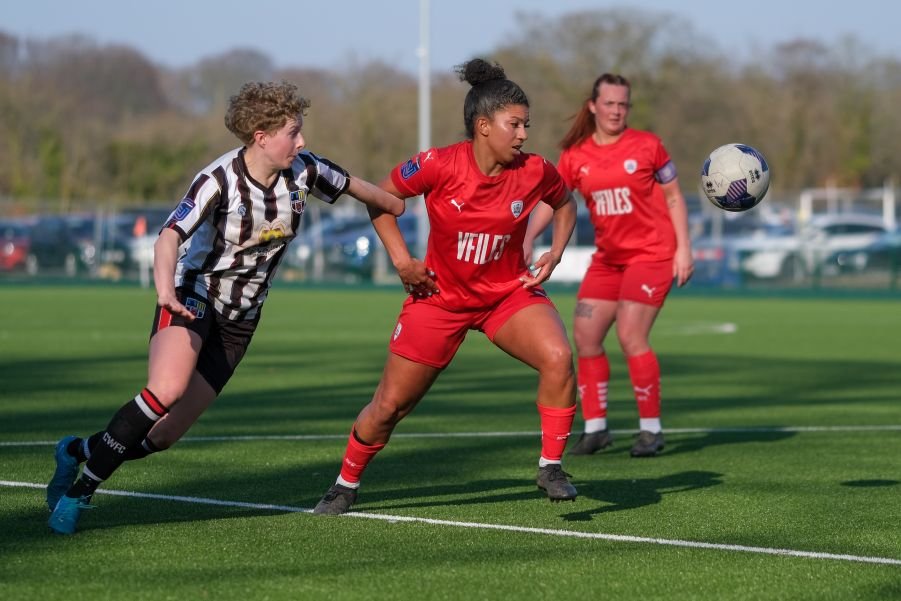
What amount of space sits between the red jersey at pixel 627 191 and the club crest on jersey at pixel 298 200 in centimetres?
318

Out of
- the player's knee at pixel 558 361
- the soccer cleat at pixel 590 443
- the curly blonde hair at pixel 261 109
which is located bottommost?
the soccer cleat at pixel 590 443

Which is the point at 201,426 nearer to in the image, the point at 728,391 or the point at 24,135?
the point at 728,391

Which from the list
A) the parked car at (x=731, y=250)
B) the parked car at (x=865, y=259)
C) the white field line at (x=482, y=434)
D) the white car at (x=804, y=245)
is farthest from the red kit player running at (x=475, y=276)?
the white car at (x=804, y=245)

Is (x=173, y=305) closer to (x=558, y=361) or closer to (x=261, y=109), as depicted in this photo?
(x=261, y=109)

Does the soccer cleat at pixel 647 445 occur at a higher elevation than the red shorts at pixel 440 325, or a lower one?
lower

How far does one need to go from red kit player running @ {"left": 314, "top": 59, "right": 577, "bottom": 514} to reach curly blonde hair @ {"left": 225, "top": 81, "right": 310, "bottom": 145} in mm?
631

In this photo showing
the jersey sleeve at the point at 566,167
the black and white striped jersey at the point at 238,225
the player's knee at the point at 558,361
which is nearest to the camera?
the black and white striped jersey at the point at 238,225

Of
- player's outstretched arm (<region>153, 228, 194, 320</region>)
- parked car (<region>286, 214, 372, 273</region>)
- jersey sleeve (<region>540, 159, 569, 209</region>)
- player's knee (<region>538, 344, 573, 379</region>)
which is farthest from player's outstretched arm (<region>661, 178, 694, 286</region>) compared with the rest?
parked car (<region>286, 214, 372, 273</region>)

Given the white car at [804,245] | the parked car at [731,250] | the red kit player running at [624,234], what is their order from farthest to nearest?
the parked car at [731,250]
the white car at [804,245]
the red kit player running at [624,234]

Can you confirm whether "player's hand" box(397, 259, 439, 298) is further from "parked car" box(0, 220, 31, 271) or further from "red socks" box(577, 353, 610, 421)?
"parked car" box(0, 220, 31, 271)

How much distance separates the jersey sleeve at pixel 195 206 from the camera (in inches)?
252

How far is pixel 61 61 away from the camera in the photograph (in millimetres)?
86750

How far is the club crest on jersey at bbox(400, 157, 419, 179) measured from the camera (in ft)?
23.0

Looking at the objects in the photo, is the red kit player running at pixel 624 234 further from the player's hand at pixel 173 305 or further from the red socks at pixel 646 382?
the player's hand at pixel 173 305
